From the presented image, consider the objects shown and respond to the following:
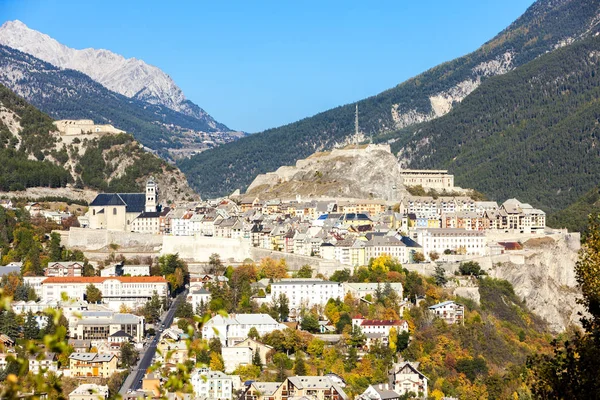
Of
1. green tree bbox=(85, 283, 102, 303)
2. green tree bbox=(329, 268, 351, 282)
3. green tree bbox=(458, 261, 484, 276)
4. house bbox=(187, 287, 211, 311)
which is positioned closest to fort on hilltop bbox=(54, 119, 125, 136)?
green tree bbox=(85, 283, 102, 303)

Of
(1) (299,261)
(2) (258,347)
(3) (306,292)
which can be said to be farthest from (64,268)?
(2) (258,347)

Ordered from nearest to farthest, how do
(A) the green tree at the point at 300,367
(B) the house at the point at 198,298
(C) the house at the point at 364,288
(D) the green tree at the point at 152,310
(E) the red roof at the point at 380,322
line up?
(A) the green tree at the point at 300,367 < (E) the red roof at the point at 380,322 < (D) the green tree at the point at 152,310 < (B) the house at the point at 198,298 < (C) the house at the point at 364,288

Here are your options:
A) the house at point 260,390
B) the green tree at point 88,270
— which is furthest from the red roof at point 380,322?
the green tree at point 88,270

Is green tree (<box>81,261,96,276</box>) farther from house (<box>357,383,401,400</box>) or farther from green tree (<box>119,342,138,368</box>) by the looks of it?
house (<box>357,383,401,400</box>)

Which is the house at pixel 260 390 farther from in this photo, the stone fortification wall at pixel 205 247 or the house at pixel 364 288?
the stone fortification wall at pixel 205 247

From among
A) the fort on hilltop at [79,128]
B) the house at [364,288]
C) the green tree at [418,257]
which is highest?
the fort on hilltop at [79,128]

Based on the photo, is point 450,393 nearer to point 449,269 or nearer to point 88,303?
point 449,269

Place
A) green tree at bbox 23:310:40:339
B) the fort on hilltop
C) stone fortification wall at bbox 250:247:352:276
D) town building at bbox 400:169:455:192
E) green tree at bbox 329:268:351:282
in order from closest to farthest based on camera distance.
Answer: green tree at bbox 23:310:40:339 < green tree at bbox 329:268:351:282 < stone fortification wall at bbox 250:247:352:276 < town building at bbox 400:169:455:192 < the fort on hilltop
